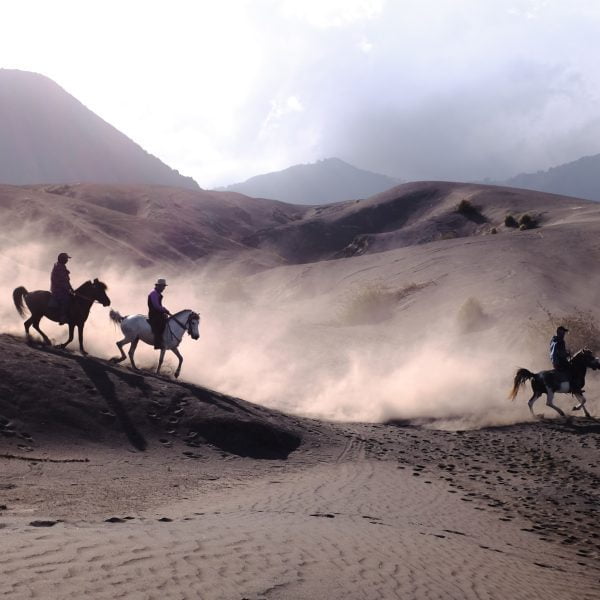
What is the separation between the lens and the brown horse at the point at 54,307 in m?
17.8

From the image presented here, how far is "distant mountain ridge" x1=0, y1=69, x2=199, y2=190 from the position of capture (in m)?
155

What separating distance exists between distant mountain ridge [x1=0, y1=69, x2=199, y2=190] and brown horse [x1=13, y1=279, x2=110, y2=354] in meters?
145

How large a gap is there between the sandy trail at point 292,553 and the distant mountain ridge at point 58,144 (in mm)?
156459

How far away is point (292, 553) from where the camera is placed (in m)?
6.57

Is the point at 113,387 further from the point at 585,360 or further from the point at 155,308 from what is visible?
the point at 585,360

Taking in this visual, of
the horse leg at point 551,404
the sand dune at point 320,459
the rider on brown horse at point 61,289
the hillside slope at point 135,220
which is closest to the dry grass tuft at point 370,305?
the sand dune at point 320,459

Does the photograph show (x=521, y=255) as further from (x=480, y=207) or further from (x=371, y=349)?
(x=480, y=207)

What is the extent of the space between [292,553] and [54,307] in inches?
525

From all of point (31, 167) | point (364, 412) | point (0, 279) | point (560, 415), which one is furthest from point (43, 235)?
point (31, 167)

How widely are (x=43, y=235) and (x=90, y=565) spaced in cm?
6456

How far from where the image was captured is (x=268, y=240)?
323 feet

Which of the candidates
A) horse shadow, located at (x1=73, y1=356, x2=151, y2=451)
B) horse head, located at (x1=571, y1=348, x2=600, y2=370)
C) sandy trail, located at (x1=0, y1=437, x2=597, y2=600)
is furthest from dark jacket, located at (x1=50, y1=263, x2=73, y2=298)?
horse head, located at (x1=571, y1=348, x2=600, y2=370)

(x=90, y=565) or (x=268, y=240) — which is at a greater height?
(x=268, y=240)

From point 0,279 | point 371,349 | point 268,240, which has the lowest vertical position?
point 371,349
